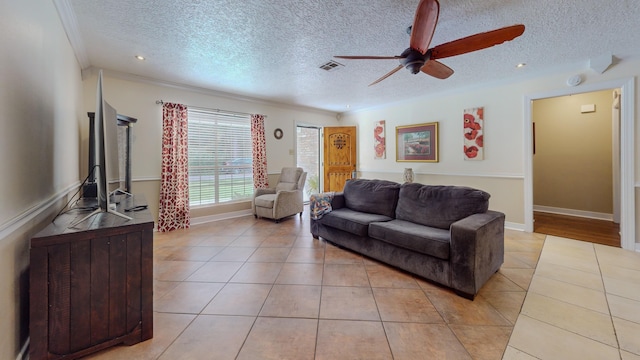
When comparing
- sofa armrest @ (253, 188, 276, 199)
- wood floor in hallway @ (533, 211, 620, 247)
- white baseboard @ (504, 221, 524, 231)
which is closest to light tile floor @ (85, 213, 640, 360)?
wood floor in hallway @ (533, 211, 620, 247)

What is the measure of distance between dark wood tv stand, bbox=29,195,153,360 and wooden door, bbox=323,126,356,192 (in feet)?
15.7

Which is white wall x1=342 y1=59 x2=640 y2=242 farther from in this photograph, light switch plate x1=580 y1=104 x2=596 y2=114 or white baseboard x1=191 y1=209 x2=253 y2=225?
white baseboard x1=191 y1=209 x2=253 y2=225

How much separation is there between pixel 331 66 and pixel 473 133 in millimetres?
2853

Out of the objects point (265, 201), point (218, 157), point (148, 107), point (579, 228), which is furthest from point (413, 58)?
point (579, 228)

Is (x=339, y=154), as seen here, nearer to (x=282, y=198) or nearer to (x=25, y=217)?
(x=282, y=198)

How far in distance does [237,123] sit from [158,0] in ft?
9.80

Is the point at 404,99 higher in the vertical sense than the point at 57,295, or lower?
higher

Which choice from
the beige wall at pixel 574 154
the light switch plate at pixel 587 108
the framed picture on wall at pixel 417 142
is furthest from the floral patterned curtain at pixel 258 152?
the light switch plate at pixel 587 108

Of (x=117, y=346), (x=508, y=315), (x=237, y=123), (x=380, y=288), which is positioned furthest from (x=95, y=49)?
(x=508, y=315)

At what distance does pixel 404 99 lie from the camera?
17.0 ft

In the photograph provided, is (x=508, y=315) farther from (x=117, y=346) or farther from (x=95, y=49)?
(x=95, y=49)

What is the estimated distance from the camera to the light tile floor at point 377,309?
4.91 feet

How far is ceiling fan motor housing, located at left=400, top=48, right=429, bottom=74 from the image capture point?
2084 mm

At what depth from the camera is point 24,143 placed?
56.4 inches
